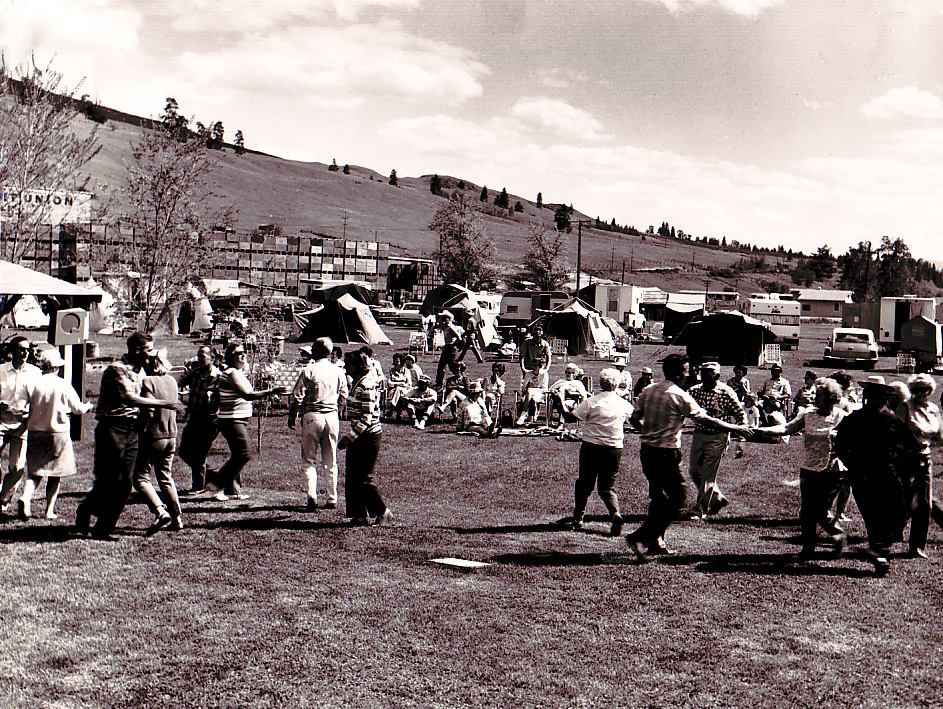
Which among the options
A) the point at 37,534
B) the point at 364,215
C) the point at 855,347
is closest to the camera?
the point at 37,534

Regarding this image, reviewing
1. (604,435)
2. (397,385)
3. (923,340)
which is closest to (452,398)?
(397,385)

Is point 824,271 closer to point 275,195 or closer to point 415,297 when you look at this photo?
point 275,195

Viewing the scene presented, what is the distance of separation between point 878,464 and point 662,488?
1.64 metres

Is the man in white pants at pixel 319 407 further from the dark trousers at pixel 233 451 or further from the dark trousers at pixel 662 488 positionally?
the dark trousers at pixel 662 488

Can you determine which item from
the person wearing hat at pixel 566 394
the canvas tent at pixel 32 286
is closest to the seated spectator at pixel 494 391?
the person wearing hat at pixel 566 394

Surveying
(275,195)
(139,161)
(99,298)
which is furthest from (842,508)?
(275,195)

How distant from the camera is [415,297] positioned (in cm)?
7188

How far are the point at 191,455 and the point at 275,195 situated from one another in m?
139

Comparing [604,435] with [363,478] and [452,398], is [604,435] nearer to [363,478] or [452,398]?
[363,478]

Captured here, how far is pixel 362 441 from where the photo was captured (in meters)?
7.76

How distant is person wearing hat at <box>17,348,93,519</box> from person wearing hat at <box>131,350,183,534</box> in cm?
84

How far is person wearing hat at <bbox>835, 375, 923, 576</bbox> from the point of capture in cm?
664

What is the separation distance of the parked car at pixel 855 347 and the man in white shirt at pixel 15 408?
95.1ft

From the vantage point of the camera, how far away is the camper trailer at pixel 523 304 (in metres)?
46.0
